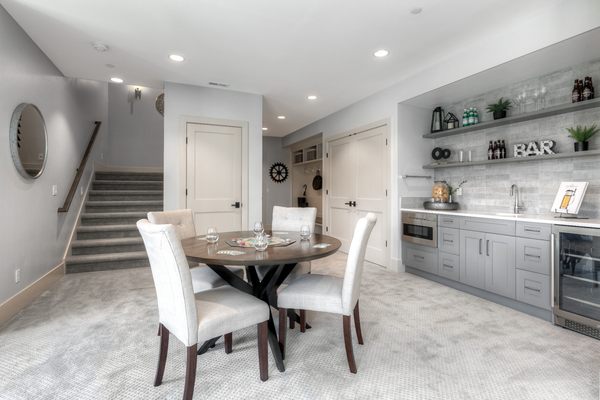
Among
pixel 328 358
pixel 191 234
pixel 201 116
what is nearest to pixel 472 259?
pixel 328 358

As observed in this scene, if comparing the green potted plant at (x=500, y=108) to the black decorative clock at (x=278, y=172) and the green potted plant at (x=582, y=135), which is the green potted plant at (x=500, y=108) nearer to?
the green potted plant at (x=582, y=135)

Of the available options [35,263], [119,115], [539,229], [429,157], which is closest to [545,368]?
[539,229]

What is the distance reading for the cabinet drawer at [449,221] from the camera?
11.1 feet

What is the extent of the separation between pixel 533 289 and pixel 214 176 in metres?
3.86

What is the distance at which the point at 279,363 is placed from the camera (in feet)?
6.10

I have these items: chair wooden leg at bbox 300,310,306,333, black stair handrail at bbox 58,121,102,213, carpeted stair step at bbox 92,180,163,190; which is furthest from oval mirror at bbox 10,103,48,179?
chair wooden leg at bbox 300,310,306,333

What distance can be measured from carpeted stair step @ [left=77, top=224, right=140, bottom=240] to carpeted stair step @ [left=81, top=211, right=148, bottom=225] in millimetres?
134

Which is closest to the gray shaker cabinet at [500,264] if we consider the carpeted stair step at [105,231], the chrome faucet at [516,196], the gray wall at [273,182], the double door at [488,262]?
the double door at [488,262]

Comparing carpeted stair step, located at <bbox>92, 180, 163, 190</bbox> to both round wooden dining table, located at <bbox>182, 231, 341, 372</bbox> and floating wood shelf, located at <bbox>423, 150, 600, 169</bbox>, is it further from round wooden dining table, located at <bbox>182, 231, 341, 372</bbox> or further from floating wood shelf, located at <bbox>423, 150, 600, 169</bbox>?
floating wood shelf, located at <bbox>423, 150, 600, 169</bbox>

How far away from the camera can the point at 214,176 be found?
4391mm

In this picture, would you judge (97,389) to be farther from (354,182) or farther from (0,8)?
(354,182)

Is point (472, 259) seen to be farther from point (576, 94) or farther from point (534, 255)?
point (576, 94)

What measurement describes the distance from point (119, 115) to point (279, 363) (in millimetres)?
6967

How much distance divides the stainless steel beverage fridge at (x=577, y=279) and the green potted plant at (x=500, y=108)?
1449mm
